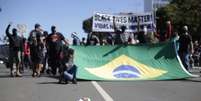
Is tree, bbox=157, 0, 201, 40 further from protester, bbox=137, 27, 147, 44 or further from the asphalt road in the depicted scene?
the asphalt road

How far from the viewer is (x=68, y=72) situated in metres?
17.2

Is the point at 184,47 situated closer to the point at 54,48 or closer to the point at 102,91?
the point at 54,48

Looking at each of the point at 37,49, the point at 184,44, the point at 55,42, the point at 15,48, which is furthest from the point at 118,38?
the point at 15,48

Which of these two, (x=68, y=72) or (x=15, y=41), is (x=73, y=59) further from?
(x=15, y=41)

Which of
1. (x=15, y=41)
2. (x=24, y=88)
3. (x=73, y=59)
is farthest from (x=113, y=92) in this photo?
(x=15, y=41)

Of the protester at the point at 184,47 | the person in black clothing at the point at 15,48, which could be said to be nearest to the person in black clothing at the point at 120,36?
the protester at the point at 184,47

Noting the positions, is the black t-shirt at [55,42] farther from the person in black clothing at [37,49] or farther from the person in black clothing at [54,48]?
the person in black clothing at [37,49]

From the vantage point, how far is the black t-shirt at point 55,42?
67.7 feet

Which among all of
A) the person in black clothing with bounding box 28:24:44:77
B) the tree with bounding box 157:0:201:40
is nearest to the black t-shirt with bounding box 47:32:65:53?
the person in black clothing with bounding box 28:24:44:77

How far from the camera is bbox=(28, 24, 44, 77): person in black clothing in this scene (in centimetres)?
2031

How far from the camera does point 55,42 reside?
67.9ft

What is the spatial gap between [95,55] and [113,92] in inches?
178

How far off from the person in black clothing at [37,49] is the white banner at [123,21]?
1.89 metres

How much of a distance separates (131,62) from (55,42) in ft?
9.93
